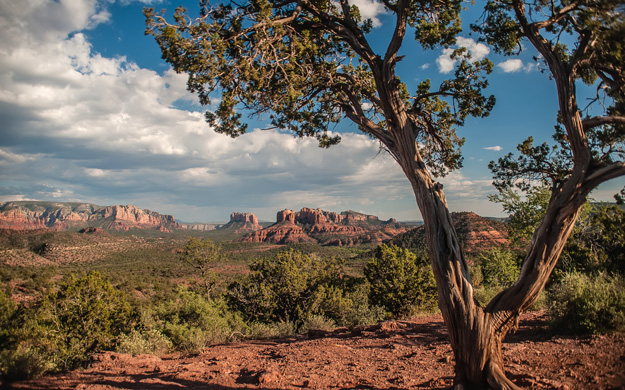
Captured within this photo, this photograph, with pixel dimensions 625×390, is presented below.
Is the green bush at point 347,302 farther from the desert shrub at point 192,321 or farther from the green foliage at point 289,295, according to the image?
the desert shrub at point 192,321

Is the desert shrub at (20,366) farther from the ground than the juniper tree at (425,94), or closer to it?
closer to it

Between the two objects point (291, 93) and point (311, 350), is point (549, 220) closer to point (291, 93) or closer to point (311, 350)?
point (291, 93)

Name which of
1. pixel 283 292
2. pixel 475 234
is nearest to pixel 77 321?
pixel 283 292

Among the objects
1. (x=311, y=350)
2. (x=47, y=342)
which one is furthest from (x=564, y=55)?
(x=47, y=342)

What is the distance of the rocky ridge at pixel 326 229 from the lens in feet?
433

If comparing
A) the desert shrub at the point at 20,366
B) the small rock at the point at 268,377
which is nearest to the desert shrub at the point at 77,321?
the desert shrub at the point at 20,366

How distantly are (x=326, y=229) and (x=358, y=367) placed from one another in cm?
15295

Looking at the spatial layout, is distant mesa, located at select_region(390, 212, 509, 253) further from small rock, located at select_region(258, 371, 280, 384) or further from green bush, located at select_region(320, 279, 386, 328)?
small rock, located at select_region(258, 371, 280, 384)

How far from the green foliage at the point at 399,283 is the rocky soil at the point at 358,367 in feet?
35.1

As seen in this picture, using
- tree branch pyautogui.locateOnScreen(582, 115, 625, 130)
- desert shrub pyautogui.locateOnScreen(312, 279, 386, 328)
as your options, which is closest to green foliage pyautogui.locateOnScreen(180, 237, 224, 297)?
desert shrub pyautogui.locateOnScreen(312, 279, 386, 328)

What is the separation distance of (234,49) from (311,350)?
5.78 metres

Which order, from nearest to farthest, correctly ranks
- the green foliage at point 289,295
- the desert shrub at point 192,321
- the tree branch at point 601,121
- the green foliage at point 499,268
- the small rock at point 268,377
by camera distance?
the tree branch at point 601,121, the small rock at point 268,377, the desert shrub at point 192,321, the green foliage at point 289,295, the green foliage at point 499,268

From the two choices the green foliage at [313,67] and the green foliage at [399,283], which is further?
the green foliage at [399,283]

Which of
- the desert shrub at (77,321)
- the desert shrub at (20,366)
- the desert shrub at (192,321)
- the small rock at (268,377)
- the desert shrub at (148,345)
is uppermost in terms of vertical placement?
the small rock at (268,377)
